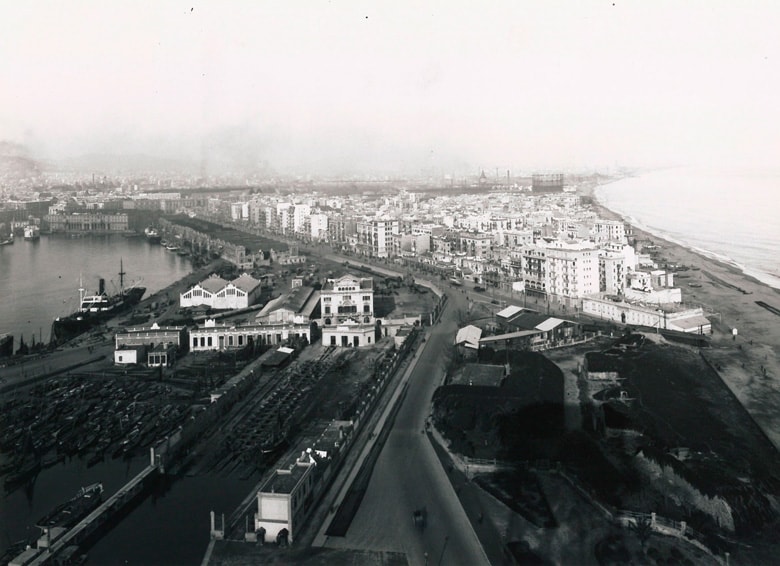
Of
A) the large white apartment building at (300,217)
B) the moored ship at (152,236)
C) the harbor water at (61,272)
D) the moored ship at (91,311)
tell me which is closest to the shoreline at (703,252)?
the large white apartment building at (300,217)

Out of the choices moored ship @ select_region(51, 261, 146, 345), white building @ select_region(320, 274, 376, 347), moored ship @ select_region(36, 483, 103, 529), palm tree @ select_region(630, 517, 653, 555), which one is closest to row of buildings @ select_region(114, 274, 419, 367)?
white building @ select_region(320, 274, 376, 347)

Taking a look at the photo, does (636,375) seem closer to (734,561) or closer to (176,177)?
(734,561)

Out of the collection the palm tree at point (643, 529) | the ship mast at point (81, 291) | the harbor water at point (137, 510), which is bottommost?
the harbor water at point (137, 510)

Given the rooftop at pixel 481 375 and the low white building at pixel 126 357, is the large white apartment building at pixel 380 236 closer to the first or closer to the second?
the low white building at pixel 126 357

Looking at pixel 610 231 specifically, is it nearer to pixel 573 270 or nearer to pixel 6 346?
pixel 573 270

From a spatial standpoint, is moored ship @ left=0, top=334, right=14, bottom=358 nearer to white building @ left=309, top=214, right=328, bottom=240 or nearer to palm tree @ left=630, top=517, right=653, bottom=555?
palm tree @ left=630, top=517, right=653, bottom=555
